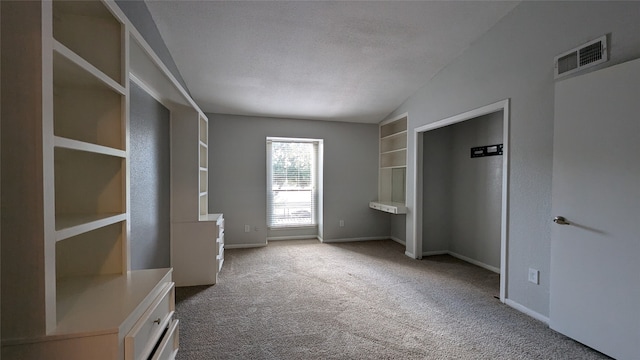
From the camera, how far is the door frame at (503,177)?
2654 mm

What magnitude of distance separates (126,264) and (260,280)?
2013 millimetres

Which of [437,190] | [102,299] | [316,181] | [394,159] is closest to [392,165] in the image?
[394,159]

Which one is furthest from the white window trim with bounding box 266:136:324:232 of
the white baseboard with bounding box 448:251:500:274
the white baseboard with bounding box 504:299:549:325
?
the white baseboard with bounding box 504:299:549:325

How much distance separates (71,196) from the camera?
131cm

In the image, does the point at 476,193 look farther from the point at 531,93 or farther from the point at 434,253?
the point at 531,93

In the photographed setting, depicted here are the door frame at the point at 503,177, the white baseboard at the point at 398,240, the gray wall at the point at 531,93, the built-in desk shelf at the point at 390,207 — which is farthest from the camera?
the white baseboard at the point at 398,240

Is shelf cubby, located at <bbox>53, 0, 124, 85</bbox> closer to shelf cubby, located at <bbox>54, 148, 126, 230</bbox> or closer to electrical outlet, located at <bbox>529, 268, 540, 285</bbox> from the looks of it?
shelf cubby, located at <bbox>54, 148, 126, 230</bbox>

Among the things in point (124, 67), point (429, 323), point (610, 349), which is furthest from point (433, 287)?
point (124, 67)

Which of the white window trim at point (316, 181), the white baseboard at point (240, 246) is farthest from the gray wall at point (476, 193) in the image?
the white baseboard at point (240, 246)

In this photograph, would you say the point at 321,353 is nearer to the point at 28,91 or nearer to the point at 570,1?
the point at 28,91

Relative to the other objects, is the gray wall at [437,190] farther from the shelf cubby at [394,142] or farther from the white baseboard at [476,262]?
the shelf cubby at [394,142]

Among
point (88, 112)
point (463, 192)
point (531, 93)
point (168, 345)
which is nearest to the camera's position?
point (88, 112)

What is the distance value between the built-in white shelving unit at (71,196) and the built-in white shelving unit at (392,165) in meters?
3.97

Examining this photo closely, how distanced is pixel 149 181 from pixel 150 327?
165cm
